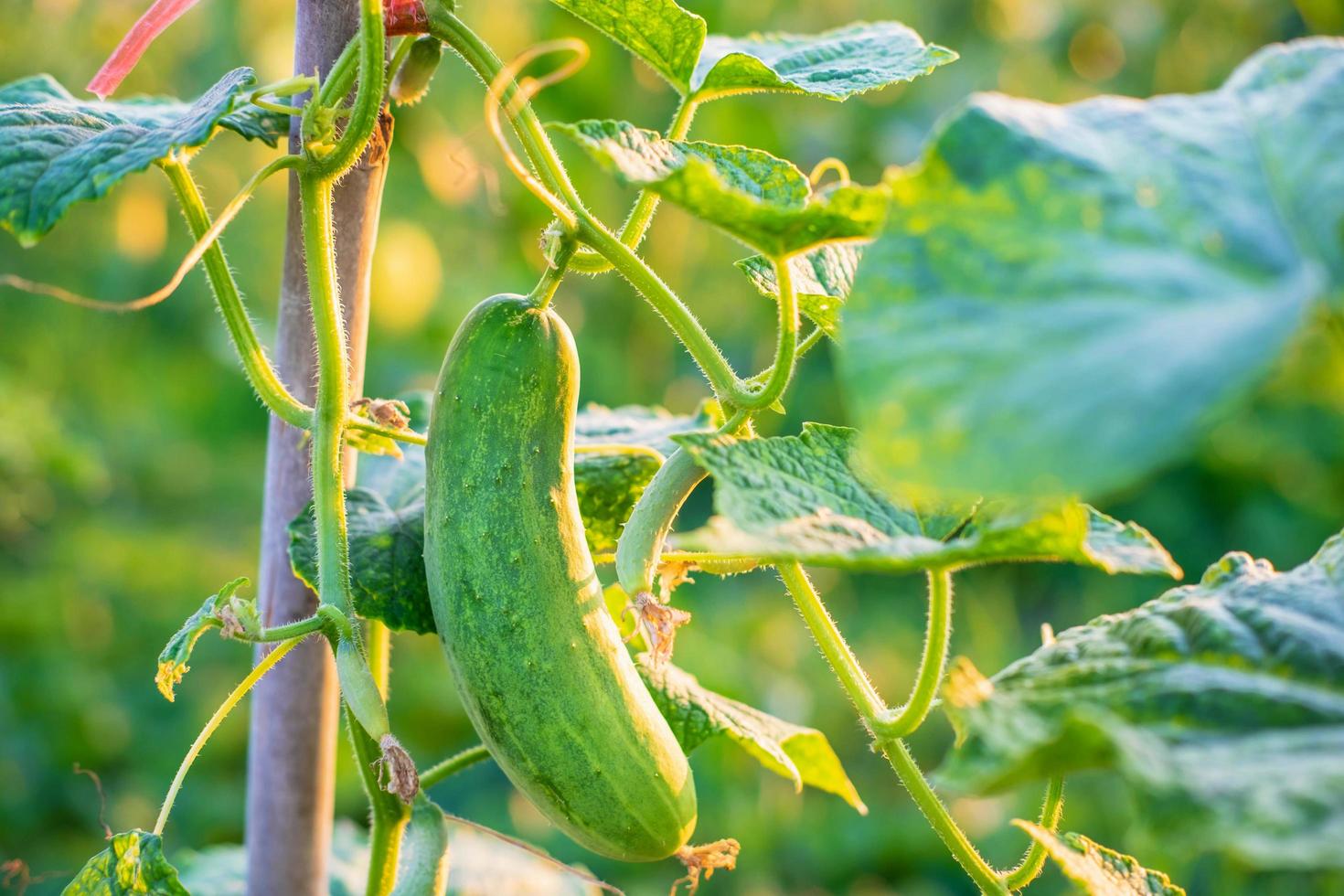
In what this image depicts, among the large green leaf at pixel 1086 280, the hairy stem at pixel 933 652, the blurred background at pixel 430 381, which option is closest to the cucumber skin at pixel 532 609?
the hairy stem at pixel 933 652

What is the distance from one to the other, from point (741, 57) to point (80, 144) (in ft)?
1.16

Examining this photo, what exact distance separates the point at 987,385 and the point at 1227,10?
141 inches

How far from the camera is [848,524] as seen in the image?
538 mm

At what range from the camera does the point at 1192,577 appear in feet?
9.87

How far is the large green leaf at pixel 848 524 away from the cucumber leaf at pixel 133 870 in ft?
1.10

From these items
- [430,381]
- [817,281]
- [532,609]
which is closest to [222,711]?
[532,609]

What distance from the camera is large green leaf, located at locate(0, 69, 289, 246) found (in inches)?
22.8

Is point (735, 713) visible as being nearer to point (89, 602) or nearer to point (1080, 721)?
point (1080, 721)

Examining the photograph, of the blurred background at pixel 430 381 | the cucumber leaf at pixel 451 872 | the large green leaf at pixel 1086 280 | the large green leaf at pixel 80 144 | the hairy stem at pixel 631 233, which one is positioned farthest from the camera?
the blurred background at pixel 430 381

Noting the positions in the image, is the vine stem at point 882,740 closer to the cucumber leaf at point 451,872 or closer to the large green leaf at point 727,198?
the large green leaf at point 727,198

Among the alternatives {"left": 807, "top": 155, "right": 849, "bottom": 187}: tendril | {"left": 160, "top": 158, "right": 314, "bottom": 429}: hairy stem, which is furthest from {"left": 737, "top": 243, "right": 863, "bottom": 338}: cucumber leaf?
{"left": 160, "top": 158, "right": 314, "bottom": 429}: hairy stem

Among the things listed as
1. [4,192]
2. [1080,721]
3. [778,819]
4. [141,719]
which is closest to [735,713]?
[1080,721]

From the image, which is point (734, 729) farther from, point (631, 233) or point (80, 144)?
point (80, 144)

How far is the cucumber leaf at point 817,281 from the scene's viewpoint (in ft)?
2.29
